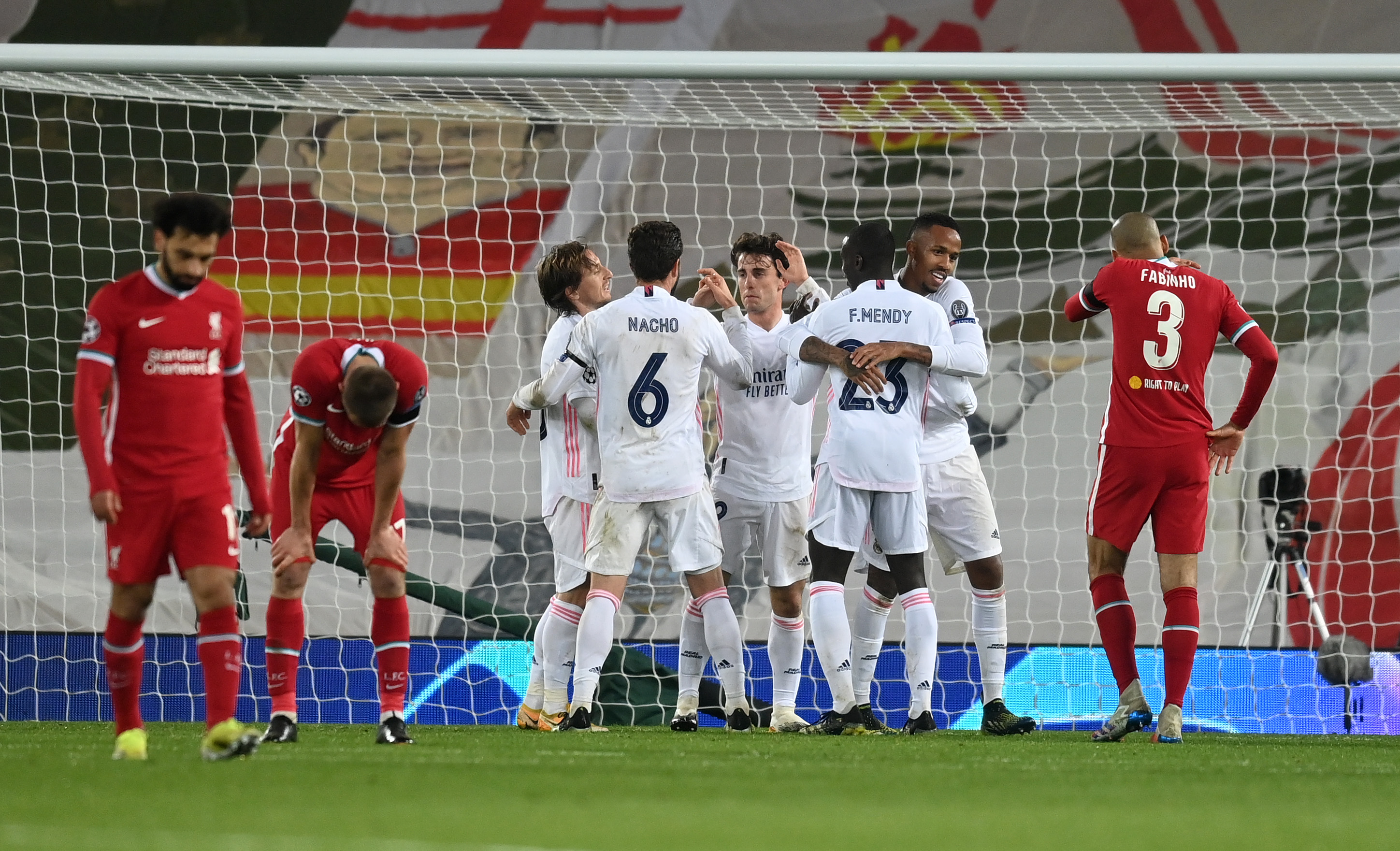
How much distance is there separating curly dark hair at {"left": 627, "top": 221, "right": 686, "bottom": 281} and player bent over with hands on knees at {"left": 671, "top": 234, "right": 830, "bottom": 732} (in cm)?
36

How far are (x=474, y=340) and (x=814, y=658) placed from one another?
3.02 meters

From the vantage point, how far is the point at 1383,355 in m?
9.03

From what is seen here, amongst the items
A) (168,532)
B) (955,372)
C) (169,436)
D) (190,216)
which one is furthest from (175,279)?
(955,372)

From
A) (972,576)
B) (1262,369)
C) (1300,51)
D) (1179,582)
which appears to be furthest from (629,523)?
(1300,51)

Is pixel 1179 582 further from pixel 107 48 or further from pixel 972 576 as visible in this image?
pixel 107 48

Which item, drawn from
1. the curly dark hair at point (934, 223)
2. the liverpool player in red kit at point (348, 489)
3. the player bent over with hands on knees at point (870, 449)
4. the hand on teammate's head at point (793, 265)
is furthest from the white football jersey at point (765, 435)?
the liverpool player in red kit at point (348, 489)

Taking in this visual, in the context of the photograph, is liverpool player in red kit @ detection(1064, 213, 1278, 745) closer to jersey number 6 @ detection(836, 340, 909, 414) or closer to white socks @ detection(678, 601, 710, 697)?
jersey number 6 @ detection(836, 340, 909, 414)

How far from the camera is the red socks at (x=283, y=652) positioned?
17.0 ft

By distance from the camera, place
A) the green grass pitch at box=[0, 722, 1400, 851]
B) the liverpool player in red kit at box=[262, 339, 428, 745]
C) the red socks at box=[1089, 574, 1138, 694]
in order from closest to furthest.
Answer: the green grass pitch at box=[0, 722, 1400, 851], the liverpool player in red kit at box=[262, 339, 428, 745], the red socks at box=[1089, 574, 1138, 694]

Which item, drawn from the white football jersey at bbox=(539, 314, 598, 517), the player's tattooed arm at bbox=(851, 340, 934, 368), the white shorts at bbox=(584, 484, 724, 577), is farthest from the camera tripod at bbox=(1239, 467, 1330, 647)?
the white football jersey at bbox=(539, 314, 598, 517)

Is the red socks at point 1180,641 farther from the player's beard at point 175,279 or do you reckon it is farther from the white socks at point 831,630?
the player's beard at point 175,279

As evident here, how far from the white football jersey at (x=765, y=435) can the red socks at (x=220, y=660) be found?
2.62m

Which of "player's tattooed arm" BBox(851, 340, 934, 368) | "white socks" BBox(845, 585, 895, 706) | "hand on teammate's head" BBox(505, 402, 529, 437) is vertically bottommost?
"white socks" BBox(845, 585, 895, 706)

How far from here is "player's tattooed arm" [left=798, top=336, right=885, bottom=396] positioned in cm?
590
